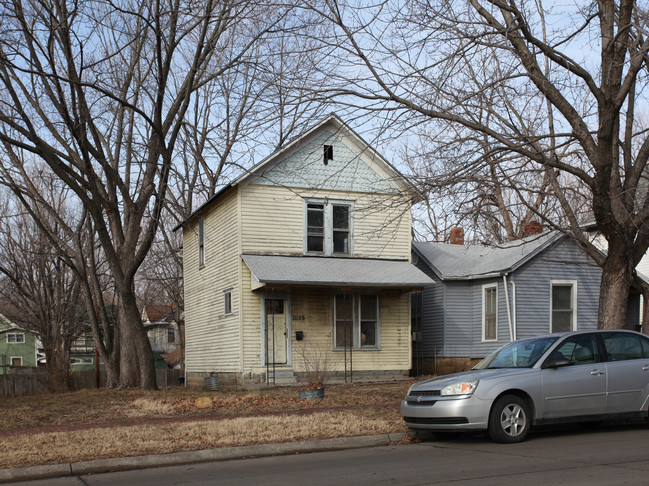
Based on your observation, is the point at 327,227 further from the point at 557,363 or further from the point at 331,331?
the point at 557,363

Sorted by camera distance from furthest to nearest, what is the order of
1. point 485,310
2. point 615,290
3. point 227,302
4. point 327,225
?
1. point 485,310
2. point 227,302
3. point 327,225
4. point 615,290

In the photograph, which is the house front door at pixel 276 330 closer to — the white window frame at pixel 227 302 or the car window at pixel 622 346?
the white window frame at pixel 227 302

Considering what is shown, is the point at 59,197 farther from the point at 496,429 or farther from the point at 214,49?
the point at 496,429

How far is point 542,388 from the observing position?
1003 centimetres

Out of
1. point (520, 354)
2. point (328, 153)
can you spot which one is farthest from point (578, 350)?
point (328, 153)

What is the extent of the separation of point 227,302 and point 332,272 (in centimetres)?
390

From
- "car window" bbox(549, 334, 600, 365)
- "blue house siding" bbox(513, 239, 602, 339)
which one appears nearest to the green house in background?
"blue house siding" bbox(513, 239, 602, 339)

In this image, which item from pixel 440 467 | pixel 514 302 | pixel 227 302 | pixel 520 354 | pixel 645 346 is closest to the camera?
pixel 440 467

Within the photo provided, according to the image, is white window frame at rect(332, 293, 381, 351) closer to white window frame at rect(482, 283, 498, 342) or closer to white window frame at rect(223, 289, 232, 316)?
white window frame at rect(223, 289, 232, 316)

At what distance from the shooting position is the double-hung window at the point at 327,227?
22234mm

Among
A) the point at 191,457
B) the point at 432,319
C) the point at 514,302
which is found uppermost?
the point at 514,302

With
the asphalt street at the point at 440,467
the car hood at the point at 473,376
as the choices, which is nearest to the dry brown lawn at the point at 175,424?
the asphalt street at the point at 440,467

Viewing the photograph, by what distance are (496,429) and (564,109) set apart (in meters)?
6.16

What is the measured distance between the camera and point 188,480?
8.28 metres
